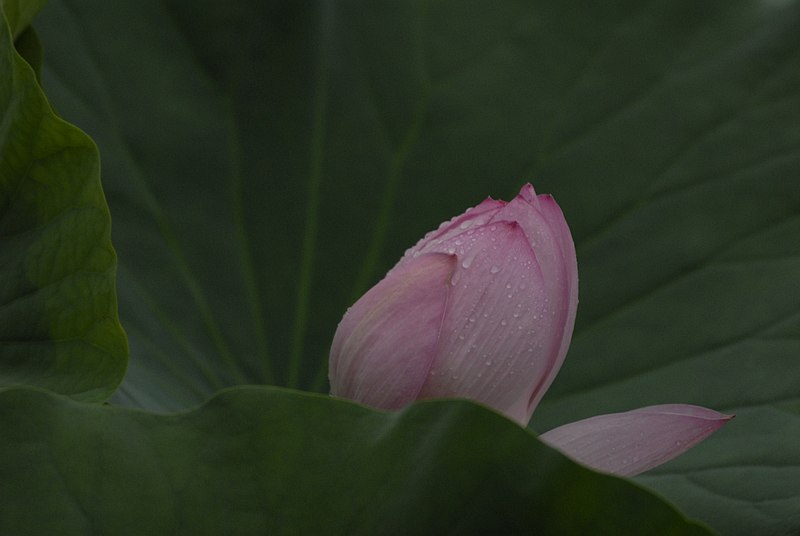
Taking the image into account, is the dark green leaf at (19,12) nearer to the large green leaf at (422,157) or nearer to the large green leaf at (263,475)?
the large green leaf at (422,157)

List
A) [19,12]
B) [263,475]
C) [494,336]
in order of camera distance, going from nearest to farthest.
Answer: [263,475] → [494,336] → [19,12]

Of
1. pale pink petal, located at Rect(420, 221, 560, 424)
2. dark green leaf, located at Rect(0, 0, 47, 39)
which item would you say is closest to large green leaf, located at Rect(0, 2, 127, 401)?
dark green leaf, located at Rect(0, 0, 47, 39)

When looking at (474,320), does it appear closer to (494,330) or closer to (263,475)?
(494,330)

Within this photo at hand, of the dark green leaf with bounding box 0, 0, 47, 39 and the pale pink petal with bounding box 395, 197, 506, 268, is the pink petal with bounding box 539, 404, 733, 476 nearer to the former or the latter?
the pale pink petal with bounding box 395, 197, 506, 268

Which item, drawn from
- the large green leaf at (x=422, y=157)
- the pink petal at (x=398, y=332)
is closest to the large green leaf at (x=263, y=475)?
the pink petal at (x=398, y=332)

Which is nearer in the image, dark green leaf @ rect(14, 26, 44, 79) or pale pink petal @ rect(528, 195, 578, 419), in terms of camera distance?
pale pink petal @ rect(528, 195, 578, 419)

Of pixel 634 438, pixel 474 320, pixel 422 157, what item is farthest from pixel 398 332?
pixel 422 157

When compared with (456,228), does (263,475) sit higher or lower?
lower

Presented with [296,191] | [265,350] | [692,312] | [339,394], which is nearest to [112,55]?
[296,191]
